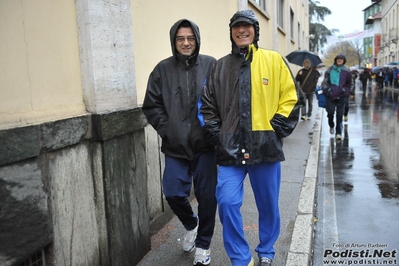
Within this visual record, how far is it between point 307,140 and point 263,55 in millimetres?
6878

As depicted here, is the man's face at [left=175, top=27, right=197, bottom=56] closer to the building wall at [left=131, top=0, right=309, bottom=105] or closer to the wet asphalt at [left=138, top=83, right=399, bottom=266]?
the building wall at [left=131, top=0, right=309, bottom=105]

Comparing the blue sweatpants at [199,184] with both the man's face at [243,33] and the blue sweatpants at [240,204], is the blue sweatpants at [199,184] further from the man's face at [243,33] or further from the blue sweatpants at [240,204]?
the man's face at [243,33]

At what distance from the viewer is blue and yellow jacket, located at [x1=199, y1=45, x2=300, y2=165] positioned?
10.3ft

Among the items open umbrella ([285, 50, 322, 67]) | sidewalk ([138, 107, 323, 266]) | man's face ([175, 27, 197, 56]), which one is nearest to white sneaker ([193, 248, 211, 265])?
sidewalk ([138, 107, 323, 266])

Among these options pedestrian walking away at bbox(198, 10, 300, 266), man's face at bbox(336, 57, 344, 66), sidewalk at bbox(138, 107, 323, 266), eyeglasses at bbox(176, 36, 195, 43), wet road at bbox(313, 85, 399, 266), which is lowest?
wet road at bbox(313, 85, 399, 266)

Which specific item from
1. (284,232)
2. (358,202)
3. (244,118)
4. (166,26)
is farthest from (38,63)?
(358,202)

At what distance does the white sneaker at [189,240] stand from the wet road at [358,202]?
1.14 metres

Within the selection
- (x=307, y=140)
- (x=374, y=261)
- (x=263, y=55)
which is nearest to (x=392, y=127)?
(x=307, y=140)

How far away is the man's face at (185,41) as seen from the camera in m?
3.41

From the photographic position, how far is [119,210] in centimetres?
333

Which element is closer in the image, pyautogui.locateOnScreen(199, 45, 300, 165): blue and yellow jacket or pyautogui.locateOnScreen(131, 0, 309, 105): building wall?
pyautogui.locateOnScreen(199, 45, 300, 165): blue and yellow jacket

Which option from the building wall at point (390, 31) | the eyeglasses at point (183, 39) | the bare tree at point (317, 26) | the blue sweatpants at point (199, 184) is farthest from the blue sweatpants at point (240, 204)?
the building wall at point (390, 31)

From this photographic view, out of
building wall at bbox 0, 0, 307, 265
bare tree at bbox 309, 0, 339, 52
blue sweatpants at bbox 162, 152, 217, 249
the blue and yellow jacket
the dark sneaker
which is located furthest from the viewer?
bare tree at bbox 309, 0, 339, 52

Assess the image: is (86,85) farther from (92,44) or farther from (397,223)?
(397,223)
